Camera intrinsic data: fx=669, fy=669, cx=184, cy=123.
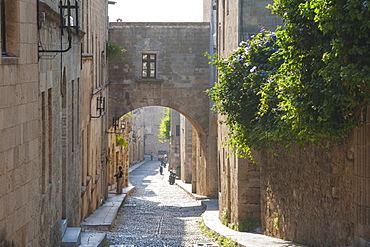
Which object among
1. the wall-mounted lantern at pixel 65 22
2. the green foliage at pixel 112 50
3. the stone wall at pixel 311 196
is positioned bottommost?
the stone wall at pixel 311 196

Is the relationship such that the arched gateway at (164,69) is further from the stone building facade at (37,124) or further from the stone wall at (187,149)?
the stone building facade at (37,124)

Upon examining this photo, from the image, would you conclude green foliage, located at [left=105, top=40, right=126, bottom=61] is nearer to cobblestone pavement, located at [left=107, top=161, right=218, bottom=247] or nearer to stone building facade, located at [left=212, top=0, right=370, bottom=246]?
cobblestone pavement, located at [left=107, top=161, right=218, bottom=247]

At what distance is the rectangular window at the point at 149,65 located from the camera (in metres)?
26.2

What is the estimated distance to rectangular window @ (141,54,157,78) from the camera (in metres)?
26.2

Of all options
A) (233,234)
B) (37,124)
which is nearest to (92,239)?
(233,234)

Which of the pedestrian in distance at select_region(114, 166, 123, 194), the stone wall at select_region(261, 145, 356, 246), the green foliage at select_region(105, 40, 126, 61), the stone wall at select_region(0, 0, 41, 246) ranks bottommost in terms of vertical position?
the pedestrian in distance at select_region(114, 166, 123, 194)

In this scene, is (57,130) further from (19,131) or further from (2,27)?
(2,27)

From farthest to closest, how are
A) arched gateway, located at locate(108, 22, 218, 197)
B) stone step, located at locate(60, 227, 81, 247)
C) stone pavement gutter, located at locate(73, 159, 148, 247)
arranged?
arched gateway, located at locate(108, 22, 218, 197) < stone pavement gutter, located at locate(73, 159, 148, 247) < stone step, located at locate(60, 227, 81, 247)

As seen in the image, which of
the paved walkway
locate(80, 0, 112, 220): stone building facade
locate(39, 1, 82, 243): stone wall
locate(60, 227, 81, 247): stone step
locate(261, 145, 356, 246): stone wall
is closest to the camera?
locate(39, 1, 82, 243): stone wall

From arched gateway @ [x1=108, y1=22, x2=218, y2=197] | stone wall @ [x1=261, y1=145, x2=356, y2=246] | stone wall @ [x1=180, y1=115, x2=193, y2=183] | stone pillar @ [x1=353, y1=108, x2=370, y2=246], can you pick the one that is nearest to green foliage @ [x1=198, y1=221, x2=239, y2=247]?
stone wall @ [x1=261, y1=145, x2=356, y2=246]

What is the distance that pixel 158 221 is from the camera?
20.7 meters

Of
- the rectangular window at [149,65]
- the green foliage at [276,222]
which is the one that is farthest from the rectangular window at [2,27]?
the rectangular window at [149,65]

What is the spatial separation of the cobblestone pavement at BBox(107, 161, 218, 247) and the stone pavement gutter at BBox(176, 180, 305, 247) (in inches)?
13.4

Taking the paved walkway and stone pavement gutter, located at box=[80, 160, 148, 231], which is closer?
the paved walkway
